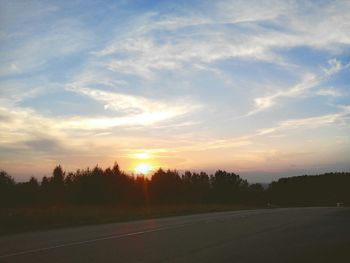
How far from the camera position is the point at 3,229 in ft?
73.0

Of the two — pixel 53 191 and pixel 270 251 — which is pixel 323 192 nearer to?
pixel 53 191

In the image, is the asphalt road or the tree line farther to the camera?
the tree line

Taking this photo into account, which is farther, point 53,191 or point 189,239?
point 53,191

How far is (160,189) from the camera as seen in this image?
87.7 metres

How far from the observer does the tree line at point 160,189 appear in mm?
68000

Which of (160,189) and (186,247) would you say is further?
(160,189)

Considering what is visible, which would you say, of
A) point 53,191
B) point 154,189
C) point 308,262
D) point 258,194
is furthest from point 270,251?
point 258,194

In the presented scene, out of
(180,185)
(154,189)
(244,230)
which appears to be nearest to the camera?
(244,230)

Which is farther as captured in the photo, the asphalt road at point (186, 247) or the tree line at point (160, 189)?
the tree line at point (160, 189)

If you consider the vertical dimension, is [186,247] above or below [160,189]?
below

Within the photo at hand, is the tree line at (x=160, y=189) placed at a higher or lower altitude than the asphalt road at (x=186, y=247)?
higher

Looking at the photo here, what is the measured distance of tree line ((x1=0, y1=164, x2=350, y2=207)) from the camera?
68.0m

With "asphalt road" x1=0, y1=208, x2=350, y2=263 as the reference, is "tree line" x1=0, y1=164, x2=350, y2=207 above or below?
above

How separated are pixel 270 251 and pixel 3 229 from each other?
12.9 metres
